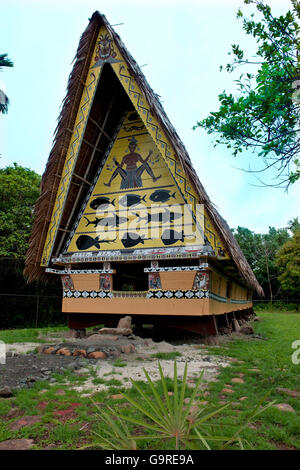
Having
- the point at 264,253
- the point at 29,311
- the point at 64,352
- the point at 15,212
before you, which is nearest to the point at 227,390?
the point at 64,352

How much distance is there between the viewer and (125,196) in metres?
7.95

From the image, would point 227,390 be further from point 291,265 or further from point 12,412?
point 291,265

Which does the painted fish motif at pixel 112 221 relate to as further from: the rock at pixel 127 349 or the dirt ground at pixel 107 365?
the rock at pixel 127 349

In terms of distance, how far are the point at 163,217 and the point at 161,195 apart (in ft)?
1.86

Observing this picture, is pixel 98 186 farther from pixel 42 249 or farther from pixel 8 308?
pixel 8 308

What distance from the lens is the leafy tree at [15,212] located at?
12077mm

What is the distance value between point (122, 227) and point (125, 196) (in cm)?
80

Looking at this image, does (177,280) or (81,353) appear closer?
(81,353)

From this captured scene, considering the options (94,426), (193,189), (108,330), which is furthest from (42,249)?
(94,426)

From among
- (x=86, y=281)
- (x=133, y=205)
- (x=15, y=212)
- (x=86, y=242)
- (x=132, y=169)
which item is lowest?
(x=86, y=281)

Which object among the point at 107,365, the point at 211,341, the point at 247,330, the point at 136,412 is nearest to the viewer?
the point at 136,412

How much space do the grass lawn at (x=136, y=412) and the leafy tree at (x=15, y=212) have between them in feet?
30.7

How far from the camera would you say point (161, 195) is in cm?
756

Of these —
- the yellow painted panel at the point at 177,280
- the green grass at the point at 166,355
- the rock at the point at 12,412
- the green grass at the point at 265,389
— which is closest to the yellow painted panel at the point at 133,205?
the yellow painted panel at the point at 177,280
